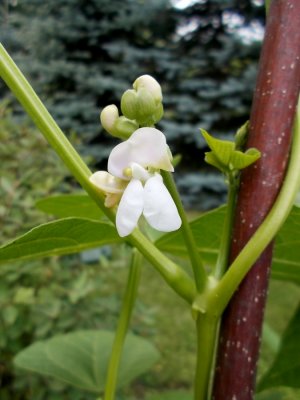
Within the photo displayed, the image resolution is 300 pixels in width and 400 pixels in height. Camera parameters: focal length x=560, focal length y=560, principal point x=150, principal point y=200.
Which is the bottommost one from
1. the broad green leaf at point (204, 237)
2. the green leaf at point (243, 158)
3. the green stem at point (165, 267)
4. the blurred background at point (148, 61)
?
the blurred background at point (148, 61)

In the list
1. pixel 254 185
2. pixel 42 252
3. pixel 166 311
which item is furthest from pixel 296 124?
pixel 166 311

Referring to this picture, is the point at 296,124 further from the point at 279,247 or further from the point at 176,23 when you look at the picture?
the point at 176,23

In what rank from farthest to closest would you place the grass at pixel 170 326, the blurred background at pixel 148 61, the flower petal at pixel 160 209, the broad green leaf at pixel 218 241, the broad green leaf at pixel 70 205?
1. the blurred background at pixel 148 61
2. the grass at pixel 170 326
3. the broad green leaf at pixel 70 205
4. the broad green leaf at pixel 218 241
5. the flower petal at pixel 160 209

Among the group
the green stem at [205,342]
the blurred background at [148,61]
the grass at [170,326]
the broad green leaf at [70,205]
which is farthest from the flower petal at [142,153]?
the blurred background at [148,61]

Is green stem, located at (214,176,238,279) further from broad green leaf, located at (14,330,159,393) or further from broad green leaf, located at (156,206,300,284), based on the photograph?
broad green leaf, located at (14,330,159,393)

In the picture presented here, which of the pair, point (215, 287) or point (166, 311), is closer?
point (215, 287)

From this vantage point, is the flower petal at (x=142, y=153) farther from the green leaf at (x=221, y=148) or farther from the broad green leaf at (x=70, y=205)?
the broad green leaf at (x=70, y=205)

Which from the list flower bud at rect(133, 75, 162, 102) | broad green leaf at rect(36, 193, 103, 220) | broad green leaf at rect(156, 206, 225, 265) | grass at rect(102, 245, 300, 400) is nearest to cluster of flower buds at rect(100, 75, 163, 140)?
flower bud at rect(133, 75, 162, 102)
